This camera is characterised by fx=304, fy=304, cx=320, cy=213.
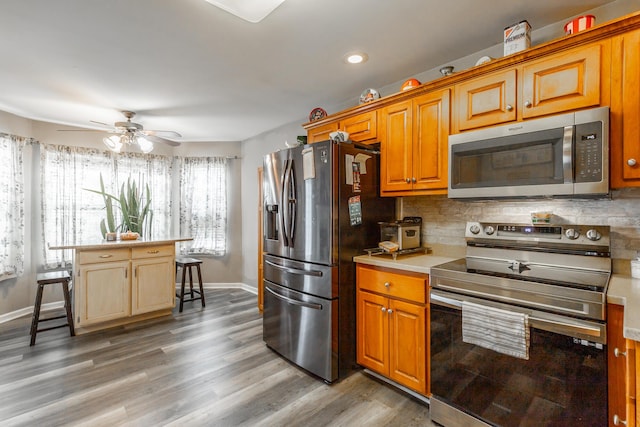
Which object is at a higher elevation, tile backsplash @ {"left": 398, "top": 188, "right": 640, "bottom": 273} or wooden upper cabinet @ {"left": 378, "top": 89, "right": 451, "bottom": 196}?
wooden upper cabinet @ {"left": 378, "top": 89, "right": 451, "bottom": 196}

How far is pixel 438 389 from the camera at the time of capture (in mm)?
1856

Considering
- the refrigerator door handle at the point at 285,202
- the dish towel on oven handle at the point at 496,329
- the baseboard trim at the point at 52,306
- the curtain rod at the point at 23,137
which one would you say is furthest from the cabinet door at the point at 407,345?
the curtain rod at the point at 23,137

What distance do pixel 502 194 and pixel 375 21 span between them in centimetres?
132

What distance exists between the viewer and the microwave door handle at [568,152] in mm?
1552

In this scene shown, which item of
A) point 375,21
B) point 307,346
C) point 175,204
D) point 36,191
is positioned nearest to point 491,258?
point 307,346

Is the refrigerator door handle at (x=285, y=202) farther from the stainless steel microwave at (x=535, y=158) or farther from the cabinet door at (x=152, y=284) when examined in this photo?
the cabinet door at (x=152, y=284)

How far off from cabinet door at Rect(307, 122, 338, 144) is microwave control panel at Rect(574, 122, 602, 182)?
1.86 m

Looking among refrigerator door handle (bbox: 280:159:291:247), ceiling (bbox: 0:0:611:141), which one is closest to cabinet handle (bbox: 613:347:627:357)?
ceiling (bbox: 0:0:611:141)

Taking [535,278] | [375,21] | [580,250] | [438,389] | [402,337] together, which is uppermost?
[375,21]

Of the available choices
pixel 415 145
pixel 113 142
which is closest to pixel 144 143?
pixel 113 142

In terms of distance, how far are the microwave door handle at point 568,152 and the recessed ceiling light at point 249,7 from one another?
164 cm

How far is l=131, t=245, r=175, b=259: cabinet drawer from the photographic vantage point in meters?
3.49

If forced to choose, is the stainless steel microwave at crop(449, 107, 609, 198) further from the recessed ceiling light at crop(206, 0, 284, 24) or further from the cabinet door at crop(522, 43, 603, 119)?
the recessed ceiling light at crop(206, 0, 284, 24)

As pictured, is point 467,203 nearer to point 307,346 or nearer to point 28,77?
point 307,346
